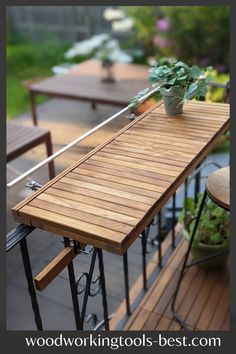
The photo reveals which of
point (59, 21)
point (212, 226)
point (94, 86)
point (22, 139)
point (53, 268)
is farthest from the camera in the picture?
point (59, 21)

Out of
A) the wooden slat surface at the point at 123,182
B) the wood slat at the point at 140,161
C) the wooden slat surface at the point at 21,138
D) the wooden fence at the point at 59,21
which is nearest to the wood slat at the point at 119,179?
the wooden slat surface at the point at 123,182

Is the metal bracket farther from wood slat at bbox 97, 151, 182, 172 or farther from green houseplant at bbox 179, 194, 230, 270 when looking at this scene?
green houseplant at bbox 179, 194, 230, 270

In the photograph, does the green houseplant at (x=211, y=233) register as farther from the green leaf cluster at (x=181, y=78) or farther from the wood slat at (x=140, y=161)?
the wood slat at (x=140, y=161)

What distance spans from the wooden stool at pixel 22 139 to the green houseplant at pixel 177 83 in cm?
130

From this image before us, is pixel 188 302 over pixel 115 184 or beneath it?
beneath

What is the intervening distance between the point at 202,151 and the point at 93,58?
4.72 metres

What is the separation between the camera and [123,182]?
3.63 feet

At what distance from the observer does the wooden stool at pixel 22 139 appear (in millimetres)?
2762

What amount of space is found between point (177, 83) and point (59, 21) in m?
6.46

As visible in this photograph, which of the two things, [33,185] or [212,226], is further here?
[212,226]

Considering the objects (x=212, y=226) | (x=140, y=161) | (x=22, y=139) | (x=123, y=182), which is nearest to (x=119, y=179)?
(x=123, y=182)

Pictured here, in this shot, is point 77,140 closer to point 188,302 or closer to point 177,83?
point 177,83

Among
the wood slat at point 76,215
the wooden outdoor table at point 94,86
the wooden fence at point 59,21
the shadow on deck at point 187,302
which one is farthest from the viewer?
the wooden fence at point 59,21

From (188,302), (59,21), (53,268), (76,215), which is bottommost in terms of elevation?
(188,302)
